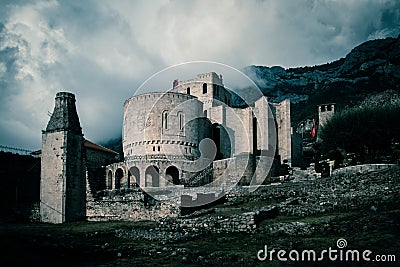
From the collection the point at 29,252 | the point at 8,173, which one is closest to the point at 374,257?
the point at 29,252

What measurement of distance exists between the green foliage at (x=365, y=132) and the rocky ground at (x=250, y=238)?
16122 mm

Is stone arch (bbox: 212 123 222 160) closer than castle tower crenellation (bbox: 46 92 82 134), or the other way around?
castle tower crenellation (bbox: 46 92 82 134)

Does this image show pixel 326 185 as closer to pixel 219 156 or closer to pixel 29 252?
pixel 29 252

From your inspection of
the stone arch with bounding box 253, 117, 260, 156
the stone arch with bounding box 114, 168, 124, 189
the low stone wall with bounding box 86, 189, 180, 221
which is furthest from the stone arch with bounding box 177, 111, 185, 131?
the low stone wall with bounding box 86, 189, 180, 221

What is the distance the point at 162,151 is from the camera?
48.3 m

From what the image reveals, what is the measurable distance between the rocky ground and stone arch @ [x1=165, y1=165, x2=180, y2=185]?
18147mm

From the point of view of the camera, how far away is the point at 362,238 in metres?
16.8

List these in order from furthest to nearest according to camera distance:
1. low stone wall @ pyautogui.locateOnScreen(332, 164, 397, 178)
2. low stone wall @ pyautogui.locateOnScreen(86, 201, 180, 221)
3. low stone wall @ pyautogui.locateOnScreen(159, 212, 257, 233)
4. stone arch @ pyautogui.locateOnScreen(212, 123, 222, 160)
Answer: stone arch @ pyautogui.locateOnScreen(212, 123, 222, 160) → low stone wall @ pyautogui.locateOnScreen(332, 164, 397, 178) → low stone wall @ pyautogui.locateOnScreen(86, 201, 180, 221) → low stone wall @ pyautogui.locateOnScreen(159, 212, 257, 233)

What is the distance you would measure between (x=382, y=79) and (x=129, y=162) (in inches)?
3300

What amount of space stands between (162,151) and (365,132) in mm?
20547

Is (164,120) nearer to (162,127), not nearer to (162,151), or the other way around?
(162,127)

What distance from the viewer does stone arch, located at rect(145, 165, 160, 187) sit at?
1800 inches

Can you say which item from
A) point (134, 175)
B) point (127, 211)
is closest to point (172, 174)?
point (134, 175)

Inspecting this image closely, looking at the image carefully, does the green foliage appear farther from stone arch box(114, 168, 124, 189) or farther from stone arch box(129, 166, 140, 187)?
stone arch box(114, 168, 124, 189)
